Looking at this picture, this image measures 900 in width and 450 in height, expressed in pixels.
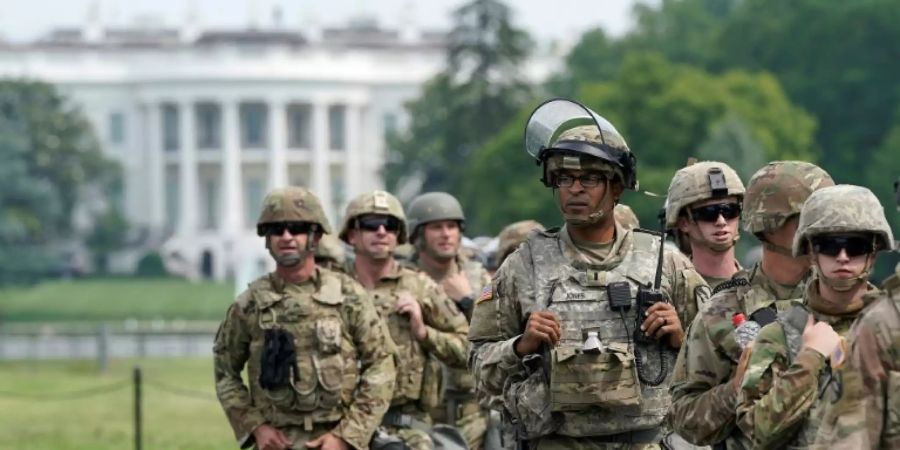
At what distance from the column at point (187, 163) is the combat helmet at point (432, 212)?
13657 centimetres

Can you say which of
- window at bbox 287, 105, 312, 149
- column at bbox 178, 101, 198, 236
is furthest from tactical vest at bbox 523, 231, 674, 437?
window at bbox 287, 105, 312, 149

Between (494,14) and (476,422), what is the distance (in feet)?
280

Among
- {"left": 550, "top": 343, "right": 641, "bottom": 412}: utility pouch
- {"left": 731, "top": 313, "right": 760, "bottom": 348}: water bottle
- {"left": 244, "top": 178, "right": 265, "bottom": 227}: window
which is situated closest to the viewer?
{"left": 731, "top": 313, "right": 760, "bottom": 348}: water bottle

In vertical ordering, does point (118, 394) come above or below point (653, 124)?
below

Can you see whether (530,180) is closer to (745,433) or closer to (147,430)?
(147,430)

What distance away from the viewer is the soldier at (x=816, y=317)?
7.66m

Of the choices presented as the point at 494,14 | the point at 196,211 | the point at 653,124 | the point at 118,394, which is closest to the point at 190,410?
the point at 118,394

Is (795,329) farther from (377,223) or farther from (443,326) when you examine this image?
(377,223)

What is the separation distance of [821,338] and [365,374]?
15.2ft

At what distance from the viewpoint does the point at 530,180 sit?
262 ft

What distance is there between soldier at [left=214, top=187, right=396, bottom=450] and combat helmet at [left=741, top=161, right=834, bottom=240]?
10.8 ft

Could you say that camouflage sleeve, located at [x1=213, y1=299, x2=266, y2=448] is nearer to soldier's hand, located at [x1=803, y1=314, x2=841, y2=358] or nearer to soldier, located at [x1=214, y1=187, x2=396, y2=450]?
soldier, located at [x1=214, y1=187, x2=396, y2=450]

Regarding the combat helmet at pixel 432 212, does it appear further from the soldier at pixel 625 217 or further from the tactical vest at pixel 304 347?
the tactical vest at pixel 304 347

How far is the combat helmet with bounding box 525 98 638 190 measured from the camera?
9523mm
